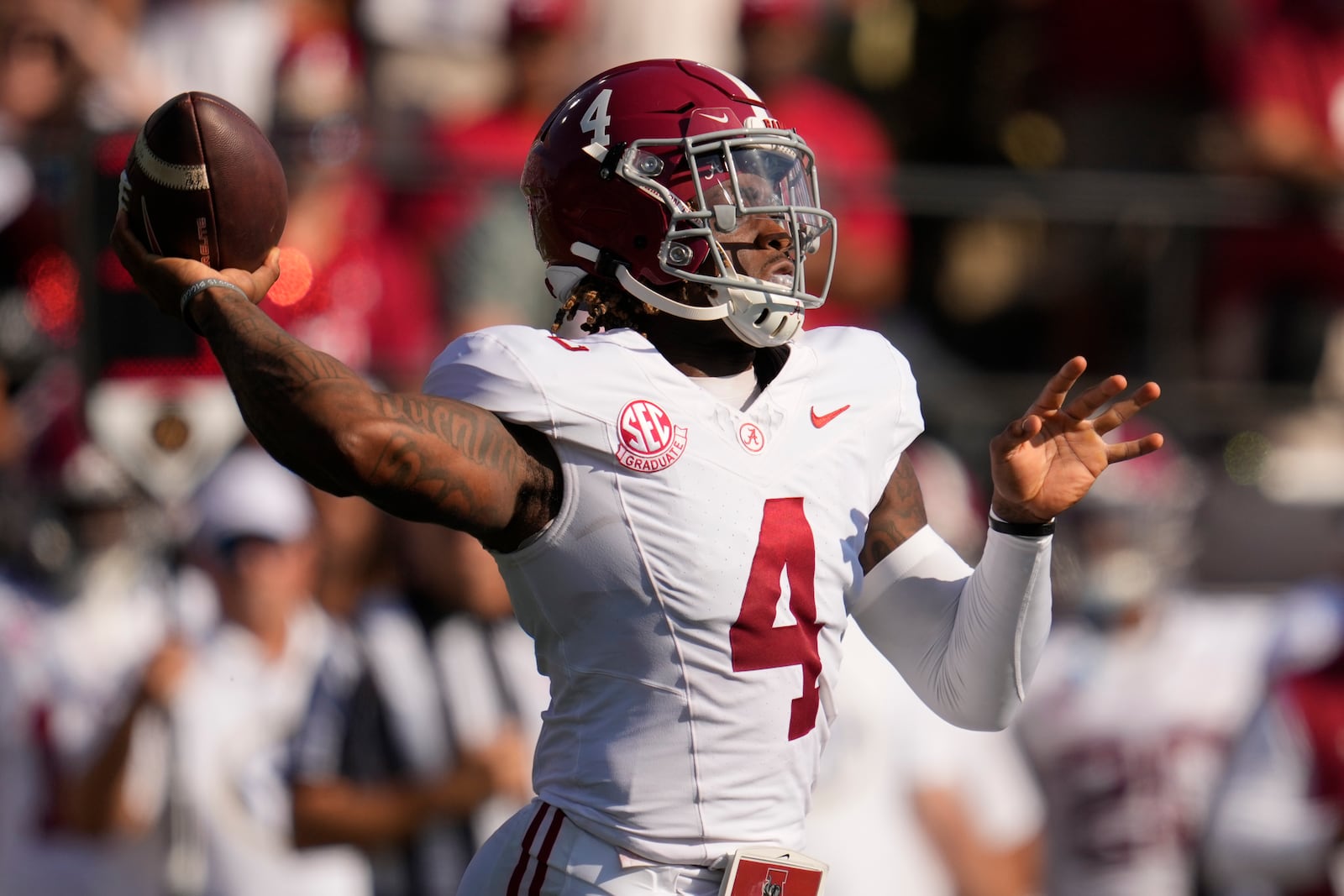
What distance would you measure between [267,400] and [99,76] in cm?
435

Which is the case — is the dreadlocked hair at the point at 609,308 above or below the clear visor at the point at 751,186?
below

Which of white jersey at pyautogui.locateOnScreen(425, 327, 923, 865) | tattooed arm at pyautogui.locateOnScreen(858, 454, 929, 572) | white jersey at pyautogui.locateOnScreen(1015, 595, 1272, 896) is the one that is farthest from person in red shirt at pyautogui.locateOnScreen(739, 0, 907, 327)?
white jersey at pyautogui.locateOnScreen(425, 327, 923, 865)

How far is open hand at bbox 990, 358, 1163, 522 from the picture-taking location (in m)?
2.74

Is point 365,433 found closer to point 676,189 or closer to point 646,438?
point 646,438

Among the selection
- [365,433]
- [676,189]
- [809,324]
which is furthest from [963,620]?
[809,324]

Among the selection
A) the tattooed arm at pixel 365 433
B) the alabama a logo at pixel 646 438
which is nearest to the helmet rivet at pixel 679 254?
the alabama a logo at pixel 646 438

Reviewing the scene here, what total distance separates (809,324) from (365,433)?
379 centimetres

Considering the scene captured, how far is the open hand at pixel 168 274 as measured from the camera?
2588 millimetres

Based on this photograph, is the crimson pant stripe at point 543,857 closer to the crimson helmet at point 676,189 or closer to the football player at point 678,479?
the football player at point 678,479

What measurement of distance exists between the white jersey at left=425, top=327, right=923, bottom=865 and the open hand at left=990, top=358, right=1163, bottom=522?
26 centimetres

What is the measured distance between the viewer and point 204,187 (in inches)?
103

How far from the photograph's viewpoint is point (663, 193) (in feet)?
9.16

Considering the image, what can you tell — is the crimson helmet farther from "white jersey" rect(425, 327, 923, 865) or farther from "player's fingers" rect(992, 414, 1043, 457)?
"player's fingers" rect(992, 414, 1043, 457)

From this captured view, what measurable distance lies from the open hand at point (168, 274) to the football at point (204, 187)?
2cm
